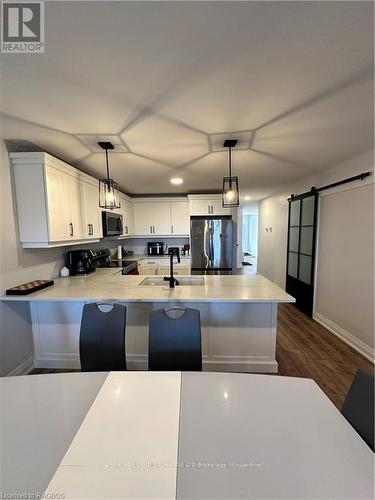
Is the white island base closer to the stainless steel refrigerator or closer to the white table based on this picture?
the white table

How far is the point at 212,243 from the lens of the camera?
15.1 ft

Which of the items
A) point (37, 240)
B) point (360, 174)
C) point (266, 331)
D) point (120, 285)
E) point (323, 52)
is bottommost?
point (266, 331)

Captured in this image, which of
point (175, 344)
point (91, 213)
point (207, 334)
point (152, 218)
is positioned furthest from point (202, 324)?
point (152, 218)

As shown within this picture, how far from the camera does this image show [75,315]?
2457mm

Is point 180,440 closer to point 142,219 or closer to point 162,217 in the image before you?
point 162,217

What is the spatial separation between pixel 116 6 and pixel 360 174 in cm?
298

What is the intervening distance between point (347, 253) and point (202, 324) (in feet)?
7.19

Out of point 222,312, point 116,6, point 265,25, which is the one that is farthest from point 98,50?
point 222,312

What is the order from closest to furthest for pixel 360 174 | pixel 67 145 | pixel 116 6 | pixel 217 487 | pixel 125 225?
pixel 217 487, pixel 116 6, pixel 67 145, pixel 360 174, pixel 125 225

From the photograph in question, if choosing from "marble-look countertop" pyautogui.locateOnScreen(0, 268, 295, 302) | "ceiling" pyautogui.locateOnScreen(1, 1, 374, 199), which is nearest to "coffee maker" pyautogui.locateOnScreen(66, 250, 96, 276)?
"marble-look countertop" pyautogui.locateOnScreen(0, 268, 295, 302)

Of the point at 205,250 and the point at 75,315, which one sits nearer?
the point at 75,315

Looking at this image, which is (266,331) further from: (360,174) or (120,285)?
(360,174)

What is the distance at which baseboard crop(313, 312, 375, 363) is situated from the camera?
8.50 ft

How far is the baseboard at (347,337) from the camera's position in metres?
2.59
